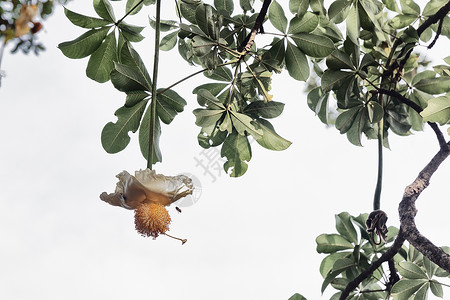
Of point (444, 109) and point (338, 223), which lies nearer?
Result: point (444, 109)

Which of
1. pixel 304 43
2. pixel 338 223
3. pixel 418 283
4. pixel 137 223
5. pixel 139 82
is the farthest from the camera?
pixel 338 223

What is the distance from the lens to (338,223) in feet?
5.44

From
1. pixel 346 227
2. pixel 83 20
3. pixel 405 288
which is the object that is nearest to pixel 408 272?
pixel 405 288

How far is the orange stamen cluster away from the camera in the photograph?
2.99ft

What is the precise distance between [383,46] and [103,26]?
0.84 metres

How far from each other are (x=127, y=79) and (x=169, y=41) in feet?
1.76

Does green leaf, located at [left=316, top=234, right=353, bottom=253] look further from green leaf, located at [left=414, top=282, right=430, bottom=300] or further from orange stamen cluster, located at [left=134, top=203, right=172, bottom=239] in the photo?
orange stamen cluster, located at [left=134, top=203, right=172, bottom=239]

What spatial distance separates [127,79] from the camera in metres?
1.14

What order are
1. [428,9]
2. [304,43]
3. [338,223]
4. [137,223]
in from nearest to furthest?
[137,223]
[304,43]
[428,9]
[338,223]

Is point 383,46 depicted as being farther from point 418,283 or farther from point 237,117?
point 418,283

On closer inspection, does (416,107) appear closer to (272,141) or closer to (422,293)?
(272,141)

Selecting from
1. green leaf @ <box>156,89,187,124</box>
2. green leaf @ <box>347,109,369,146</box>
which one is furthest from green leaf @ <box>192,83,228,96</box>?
green leaf @ <box>347,109,369,146</box>

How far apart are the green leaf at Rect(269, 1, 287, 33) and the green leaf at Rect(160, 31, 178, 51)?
0.44m

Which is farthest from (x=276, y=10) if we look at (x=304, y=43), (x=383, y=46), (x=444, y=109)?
(x=444, y=109)
